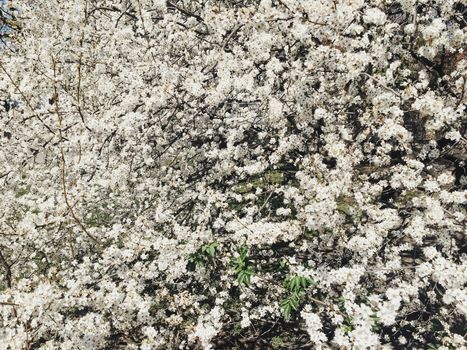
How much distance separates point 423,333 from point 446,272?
6.76 feet

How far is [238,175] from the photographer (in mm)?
5770

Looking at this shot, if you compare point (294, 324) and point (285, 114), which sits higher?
point (285, 114)

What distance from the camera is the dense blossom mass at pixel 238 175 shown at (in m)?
4.20

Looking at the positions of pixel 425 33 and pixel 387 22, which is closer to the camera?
pixel 425 33

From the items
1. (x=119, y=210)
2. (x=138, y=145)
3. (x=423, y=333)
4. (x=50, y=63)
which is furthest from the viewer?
(x=119, y=210)

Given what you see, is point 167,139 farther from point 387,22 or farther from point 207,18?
point 387,22

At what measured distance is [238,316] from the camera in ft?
17.8

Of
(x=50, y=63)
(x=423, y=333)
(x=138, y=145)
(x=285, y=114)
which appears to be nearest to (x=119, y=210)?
(x=138, y=145)

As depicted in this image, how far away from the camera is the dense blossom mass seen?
4.20 meters

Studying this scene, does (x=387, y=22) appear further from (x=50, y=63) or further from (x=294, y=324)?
(x=50, y=63)

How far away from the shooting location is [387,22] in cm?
538

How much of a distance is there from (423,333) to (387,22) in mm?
4486

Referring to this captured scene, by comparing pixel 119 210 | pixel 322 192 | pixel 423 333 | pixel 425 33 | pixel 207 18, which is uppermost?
pixel 207 18

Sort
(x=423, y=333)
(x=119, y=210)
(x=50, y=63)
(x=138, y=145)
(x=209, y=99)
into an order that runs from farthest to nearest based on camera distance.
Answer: (x=119, y=210)
(x=50, y=63)
(x=138, y=145)
(x=209, y=99)
(x=423, y=333)
